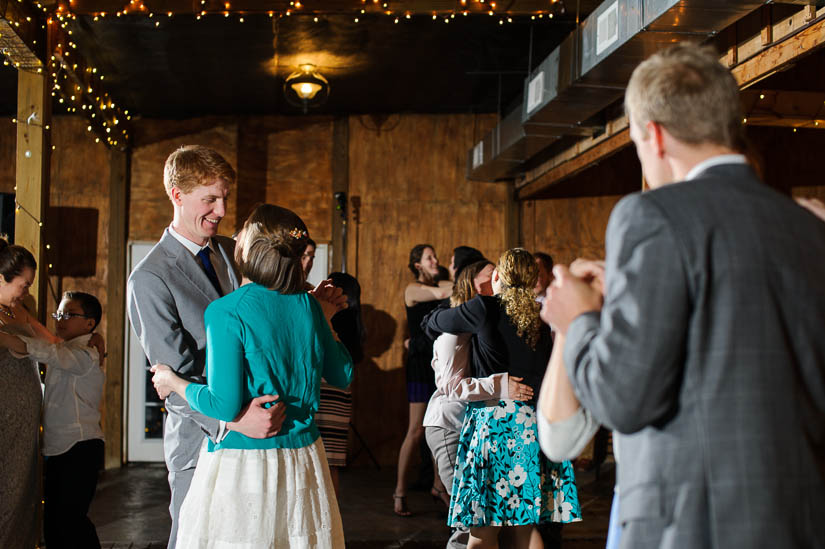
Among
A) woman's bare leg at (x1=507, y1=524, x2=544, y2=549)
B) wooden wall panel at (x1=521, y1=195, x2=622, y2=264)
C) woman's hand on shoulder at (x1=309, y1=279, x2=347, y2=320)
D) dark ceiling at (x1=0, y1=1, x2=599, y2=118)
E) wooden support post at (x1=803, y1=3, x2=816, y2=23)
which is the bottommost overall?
woman's bare leg at (x1=507, y1=524, x2=544, y2=549)

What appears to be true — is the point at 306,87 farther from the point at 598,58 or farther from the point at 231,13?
the point at 598,58

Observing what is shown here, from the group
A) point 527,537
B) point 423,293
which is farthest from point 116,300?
point 527,537

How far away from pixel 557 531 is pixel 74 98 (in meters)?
4.25

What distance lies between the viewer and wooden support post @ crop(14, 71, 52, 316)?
14.3ft

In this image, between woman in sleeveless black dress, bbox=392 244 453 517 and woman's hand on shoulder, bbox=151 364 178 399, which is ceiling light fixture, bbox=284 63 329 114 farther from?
woman's hand on shoulder, bbox=151 364 178 399

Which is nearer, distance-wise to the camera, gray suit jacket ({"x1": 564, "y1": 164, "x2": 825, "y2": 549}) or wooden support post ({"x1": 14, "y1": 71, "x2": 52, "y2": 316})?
gray suit jacket ({"x1": 564, "y1": 164, "x2": 825, "y2": 549})

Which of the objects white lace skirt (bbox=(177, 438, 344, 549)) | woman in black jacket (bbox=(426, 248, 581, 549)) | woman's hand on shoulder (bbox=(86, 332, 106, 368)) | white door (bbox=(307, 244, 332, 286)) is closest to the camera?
white lace skirt (bbox=(177, 438, 344, 549))

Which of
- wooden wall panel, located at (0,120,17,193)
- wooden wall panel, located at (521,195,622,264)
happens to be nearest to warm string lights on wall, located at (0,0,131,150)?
wooden wall panel, located at (0,120,17,193)

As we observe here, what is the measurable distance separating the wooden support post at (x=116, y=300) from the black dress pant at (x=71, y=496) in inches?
136

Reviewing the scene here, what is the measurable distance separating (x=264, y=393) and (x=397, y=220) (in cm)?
529

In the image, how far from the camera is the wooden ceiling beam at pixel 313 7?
4492mm

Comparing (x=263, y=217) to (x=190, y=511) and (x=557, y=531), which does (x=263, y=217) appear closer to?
(x=190, y=511)

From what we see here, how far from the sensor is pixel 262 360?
1963mm

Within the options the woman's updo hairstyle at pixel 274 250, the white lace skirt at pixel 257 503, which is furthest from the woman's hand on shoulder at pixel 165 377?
the woman's updo hairstyle at pixel 274 250
